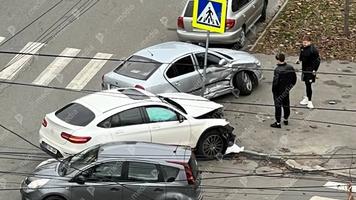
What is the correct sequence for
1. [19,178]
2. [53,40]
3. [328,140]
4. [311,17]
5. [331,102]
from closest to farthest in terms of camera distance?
[19,178], [328,140], [331,102], [53,40], [311,17]

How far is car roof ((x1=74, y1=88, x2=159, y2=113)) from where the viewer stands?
590 inches

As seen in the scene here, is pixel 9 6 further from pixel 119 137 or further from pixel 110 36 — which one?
pixel 119 137

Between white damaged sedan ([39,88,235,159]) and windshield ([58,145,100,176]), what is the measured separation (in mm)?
835

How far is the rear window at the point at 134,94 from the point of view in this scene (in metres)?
15.5

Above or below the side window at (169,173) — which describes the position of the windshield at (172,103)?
above

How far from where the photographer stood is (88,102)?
15.2 meters

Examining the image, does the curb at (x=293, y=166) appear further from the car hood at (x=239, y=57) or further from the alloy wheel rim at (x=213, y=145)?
the car hood at (x=239, y=57)

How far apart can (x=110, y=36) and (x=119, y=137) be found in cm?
802

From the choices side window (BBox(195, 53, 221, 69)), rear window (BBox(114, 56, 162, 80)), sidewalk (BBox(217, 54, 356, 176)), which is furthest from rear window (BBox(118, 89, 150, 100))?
side window (BBox(195, 53, 221, 69))

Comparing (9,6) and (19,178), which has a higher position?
(9,6)

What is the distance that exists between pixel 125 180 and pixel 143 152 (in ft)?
1.99

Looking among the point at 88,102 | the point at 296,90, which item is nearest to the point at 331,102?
the point at 296,90

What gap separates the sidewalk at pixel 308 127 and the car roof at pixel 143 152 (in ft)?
10.2

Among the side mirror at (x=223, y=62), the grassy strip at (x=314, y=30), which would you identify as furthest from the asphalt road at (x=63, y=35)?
the side mirror at (x=223, y=62)
